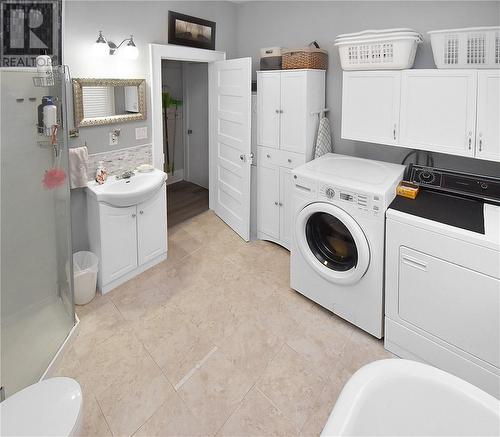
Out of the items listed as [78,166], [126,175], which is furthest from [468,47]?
[78,166]

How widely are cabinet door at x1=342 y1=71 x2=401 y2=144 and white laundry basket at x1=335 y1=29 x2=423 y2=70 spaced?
56 millimetres

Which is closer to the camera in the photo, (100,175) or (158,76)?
(100,175)

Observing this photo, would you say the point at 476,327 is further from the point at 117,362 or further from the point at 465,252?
the point at 117,362

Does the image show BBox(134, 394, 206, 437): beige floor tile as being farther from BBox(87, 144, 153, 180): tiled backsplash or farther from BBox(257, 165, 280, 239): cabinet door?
BBox(257, 165, 280, 239): cabinet door

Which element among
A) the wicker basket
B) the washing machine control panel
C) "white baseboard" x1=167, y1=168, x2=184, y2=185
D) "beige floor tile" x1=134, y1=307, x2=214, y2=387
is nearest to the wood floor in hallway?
"white baseboard" x1=167, y1=168, x2=184, y2=185

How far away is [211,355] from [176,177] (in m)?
4.04

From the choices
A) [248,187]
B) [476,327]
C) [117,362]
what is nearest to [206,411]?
[117,362]

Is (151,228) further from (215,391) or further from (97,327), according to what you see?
(215,391)

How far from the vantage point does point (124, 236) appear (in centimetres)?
306

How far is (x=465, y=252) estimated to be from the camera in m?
1.92

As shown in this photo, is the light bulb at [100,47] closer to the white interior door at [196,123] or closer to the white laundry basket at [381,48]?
the white laundry basket at [381,48]

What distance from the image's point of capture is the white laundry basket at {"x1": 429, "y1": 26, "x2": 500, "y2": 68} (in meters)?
2.11

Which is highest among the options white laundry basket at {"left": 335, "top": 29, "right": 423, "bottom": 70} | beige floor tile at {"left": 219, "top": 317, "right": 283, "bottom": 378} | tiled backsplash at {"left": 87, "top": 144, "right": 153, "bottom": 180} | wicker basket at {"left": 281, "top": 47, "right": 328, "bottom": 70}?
wicker basket at {"left": 281, "top": 47, "right": 328, "bottom": 70}

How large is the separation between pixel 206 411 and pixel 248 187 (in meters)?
2.29
